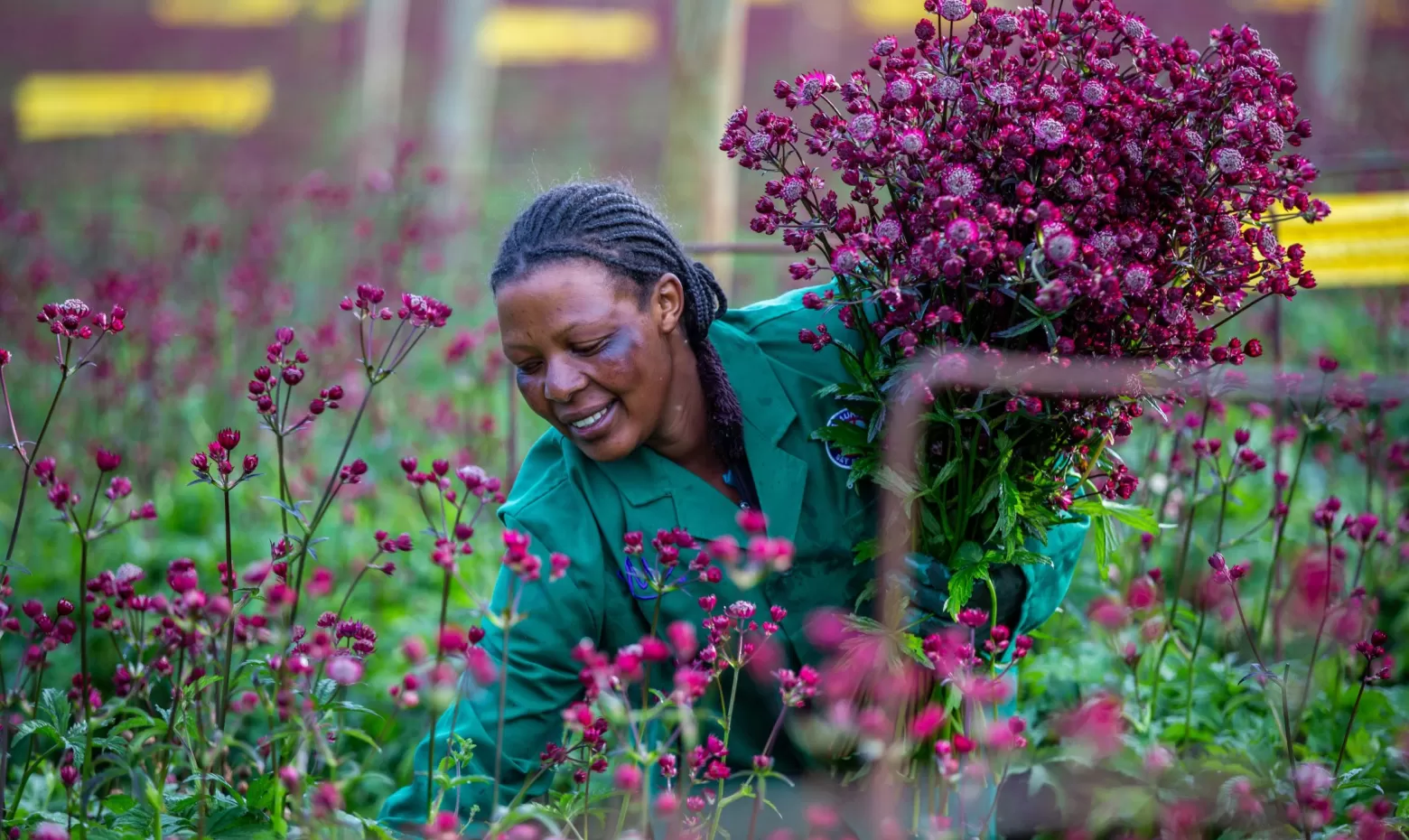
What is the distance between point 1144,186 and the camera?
74.0 inches

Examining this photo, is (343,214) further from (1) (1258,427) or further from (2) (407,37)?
(2) (407,37)

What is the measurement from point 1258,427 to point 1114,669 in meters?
2.36

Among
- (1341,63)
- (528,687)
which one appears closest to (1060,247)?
(528,687)

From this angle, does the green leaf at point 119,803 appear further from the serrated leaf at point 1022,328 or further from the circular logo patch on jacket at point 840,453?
the serrated leaf at point 1022,328

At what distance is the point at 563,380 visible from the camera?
209 centimetres

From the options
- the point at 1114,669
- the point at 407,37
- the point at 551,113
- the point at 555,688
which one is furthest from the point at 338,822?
the point at 407,37

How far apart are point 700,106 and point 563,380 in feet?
12.4

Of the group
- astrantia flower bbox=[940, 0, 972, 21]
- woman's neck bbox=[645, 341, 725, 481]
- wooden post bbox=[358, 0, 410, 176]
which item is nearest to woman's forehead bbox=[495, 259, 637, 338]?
woman's neck bbox=[645, 341, 725, 481]

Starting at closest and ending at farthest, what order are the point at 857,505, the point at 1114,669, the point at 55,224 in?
the point at 857,505, the point at 1114,669, the point at 55,224

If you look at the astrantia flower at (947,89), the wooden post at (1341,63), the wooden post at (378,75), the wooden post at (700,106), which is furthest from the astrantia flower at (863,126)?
the wooden post at (1341,63)

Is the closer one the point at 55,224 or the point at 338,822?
the point at 338,822

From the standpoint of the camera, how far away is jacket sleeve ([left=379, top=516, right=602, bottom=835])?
208 centimetres

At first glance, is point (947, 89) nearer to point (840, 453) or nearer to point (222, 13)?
point (840, 453)

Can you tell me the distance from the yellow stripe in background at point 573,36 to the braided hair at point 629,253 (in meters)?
20.6
